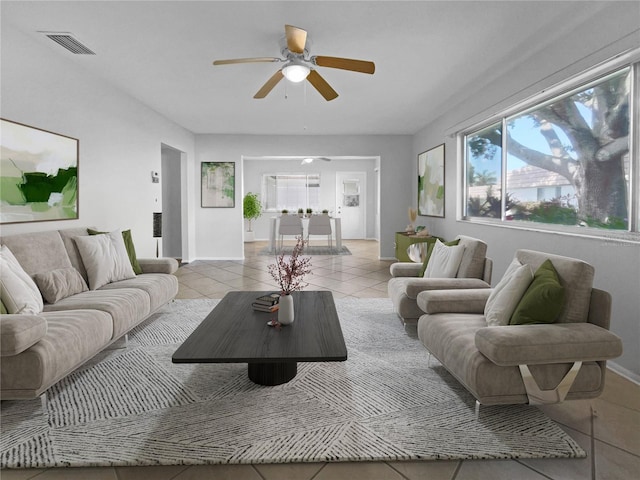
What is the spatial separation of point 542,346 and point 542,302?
0.28 m

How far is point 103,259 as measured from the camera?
3.49 meters

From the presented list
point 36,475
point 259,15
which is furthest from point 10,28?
point 36,475

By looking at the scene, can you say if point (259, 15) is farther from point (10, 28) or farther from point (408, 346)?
point (408, 346)

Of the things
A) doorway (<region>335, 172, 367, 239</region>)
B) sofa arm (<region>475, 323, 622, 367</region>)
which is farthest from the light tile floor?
doorway (<region>335, 172, 367, 239</region>)

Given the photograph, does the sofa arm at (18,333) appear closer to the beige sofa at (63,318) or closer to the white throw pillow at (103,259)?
the beige sofa at (63,318)

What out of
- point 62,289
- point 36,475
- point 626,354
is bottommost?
point 36,475

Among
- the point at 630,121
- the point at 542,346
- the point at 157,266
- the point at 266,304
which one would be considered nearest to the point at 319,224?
the point at 157,266

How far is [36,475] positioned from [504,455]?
81.8 inches

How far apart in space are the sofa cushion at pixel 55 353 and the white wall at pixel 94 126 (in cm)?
124

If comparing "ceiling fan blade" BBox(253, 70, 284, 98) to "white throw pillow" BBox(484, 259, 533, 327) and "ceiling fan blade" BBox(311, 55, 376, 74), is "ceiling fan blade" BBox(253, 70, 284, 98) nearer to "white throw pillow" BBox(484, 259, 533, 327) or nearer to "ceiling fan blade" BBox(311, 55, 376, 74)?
"ceiling fan blade" BBox(311, 55, 376, 74)

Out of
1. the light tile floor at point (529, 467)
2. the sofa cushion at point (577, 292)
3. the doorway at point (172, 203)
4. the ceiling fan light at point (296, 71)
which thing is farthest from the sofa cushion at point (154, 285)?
the doorway at point (172, 203)

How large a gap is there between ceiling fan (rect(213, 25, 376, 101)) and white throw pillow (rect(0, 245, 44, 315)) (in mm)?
1978

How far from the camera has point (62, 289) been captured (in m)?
2.94

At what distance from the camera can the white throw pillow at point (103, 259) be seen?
3402 mm
